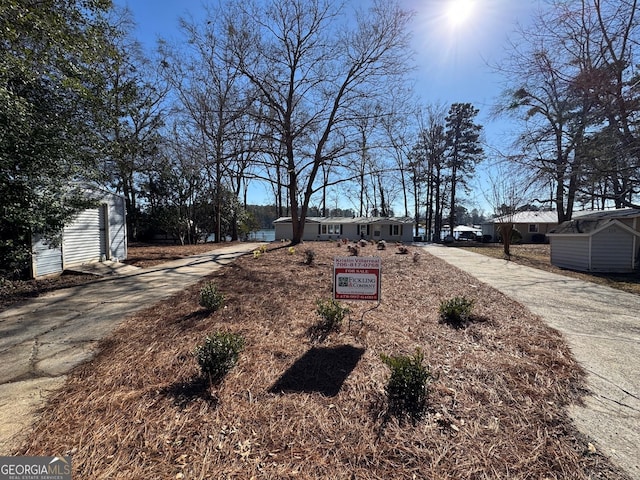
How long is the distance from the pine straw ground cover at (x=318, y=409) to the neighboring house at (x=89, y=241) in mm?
5181

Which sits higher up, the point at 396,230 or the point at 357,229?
the point at 357,229

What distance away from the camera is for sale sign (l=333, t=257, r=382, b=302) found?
3.56 metres

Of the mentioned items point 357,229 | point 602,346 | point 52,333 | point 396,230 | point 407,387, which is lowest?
point 602,346

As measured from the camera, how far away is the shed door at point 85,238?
25.5 feet

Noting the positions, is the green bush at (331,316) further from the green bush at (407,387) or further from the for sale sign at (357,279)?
the green bush at (407,387)

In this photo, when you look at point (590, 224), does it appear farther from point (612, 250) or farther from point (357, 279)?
point (357, 279)

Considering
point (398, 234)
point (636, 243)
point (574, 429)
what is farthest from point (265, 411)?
point (398, 234)

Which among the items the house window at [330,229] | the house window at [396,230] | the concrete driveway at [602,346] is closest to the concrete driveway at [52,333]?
the concrete driveway at [602,346]

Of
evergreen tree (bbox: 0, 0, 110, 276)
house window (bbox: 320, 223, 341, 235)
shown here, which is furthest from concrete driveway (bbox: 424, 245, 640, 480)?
house window (bbox: 320, 223, 341, 235)

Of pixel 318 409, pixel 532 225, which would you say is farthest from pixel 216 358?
pixel 532 225

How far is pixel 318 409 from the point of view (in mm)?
2127

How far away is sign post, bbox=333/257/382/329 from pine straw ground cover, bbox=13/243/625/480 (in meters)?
0.48

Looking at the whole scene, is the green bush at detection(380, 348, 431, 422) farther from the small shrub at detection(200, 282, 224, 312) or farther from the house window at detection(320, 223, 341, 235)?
the house window at detection(320, 223, 341, 235)

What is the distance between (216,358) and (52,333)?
3035 millimetres
